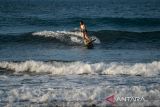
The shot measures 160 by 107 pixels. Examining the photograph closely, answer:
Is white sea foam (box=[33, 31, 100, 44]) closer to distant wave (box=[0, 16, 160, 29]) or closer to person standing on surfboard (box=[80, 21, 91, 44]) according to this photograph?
person standing on surfboard (box=[80, 21, 91, 44])

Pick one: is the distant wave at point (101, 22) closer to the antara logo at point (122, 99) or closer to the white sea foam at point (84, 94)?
the white sea foam at point (84, 94)

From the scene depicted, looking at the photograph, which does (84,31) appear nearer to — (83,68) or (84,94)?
(83,68)

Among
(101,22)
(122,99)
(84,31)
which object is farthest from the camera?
(101,22)

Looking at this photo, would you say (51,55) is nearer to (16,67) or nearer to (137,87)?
(16,67)

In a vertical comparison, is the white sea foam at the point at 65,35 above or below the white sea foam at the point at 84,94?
above

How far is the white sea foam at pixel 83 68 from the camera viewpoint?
51.6 feet

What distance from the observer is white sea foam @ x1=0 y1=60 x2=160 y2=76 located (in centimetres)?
1572

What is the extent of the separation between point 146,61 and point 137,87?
638cm

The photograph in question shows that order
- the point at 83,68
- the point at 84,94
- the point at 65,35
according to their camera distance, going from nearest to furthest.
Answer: the point at 84,94, the point at 83,68, the point at 65,35

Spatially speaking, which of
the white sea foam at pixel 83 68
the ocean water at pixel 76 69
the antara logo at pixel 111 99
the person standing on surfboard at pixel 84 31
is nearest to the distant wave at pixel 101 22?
the ocean water at pixel 76 69

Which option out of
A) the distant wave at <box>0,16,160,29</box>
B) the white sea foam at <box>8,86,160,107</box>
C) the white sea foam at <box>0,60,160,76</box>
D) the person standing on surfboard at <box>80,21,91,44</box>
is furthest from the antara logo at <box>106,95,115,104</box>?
the distant wave at <box>0,16,160,29</box>

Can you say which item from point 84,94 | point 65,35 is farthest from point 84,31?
point 84,94

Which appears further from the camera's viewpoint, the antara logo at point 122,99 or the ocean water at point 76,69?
the ocean water at point 76,69

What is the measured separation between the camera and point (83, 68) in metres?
16.1
